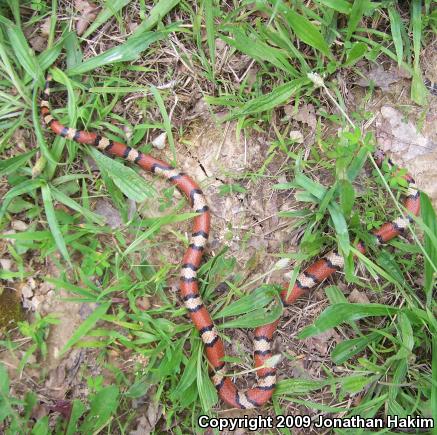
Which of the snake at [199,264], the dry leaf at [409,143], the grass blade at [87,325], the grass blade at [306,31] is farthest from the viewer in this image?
the dry leaf at [409,143]

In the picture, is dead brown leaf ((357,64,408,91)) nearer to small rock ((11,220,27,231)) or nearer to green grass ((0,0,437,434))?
green grass ((0,0,437,434))

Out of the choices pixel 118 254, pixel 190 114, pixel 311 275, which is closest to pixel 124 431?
pixel 118 254

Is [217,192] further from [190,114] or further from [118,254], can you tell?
[118,254]

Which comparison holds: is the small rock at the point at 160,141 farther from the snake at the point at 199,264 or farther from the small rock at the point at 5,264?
the small rock at the point at 5,264

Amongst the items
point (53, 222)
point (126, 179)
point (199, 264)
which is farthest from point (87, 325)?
point (126, 179)

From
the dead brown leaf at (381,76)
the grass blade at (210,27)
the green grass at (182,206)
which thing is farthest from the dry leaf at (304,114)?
the grass blade at (210,27)

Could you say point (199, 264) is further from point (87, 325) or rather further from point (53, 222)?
point (53, 222)
